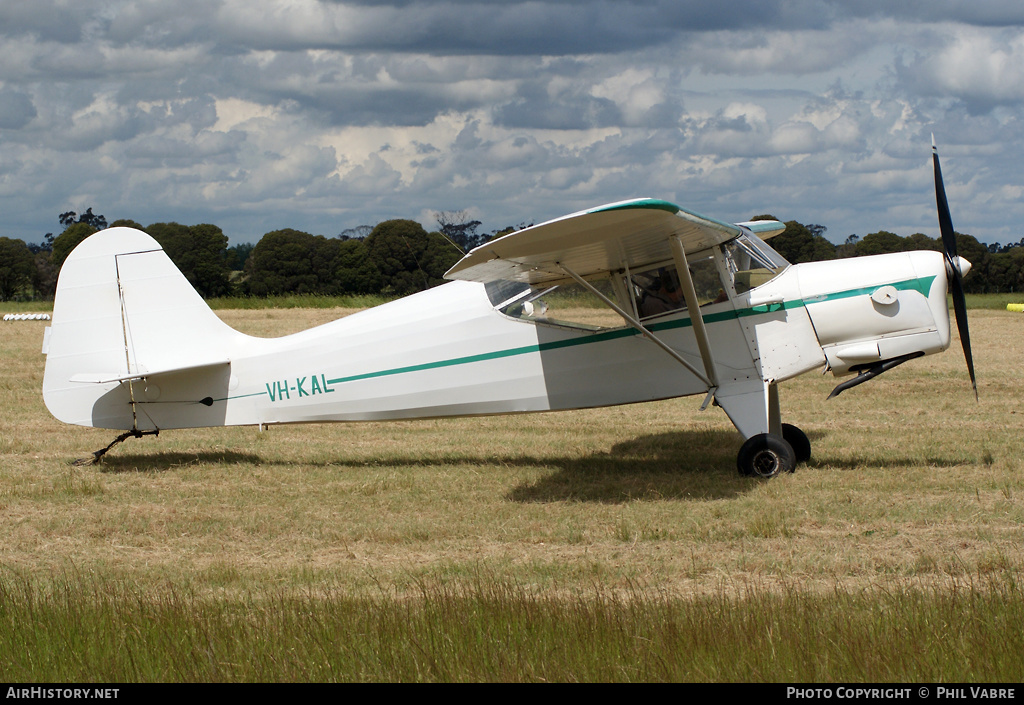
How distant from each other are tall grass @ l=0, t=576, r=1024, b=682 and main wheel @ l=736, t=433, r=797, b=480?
3168 mm

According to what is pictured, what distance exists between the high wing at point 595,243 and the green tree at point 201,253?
1912 inches

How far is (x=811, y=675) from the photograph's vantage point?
11.5 feet

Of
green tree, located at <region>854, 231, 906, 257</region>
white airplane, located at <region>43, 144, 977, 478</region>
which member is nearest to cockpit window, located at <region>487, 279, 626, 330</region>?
white airplane, located at <region>43, 144, 977, 478</region>

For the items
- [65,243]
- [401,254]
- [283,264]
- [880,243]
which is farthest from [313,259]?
[880,243]

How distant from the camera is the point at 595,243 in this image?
7113 millimetres

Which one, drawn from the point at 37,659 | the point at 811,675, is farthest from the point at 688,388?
the point at 37,659

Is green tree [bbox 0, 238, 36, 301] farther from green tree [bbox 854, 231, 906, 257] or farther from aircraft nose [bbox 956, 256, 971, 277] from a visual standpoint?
aircraft nose [bbox 956, 256, 971, 277]

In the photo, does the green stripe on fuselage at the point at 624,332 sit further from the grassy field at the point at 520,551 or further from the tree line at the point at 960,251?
the tree line at the point at 960,251

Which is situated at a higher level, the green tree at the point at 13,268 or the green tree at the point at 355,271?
the green tree at the point at 13,268

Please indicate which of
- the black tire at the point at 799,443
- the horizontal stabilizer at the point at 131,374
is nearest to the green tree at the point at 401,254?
the horizontal stabilizer at the point at 131,374

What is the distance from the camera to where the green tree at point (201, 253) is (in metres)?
54.4

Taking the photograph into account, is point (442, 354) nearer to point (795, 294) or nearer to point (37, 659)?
point (795, 294)

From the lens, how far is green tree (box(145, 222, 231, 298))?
2143 inches

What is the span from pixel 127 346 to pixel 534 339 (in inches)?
162
